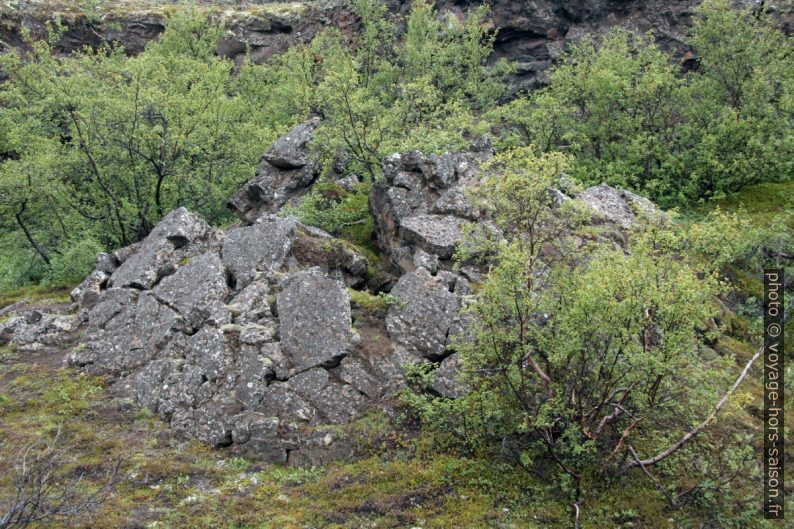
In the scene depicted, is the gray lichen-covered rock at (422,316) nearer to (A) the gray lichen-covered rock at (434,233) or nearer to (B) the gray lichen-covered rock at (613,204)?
(A) the gray lichen-covered rock at (434,233)

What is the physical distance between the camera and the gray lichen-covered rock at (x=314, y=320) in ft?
54.6

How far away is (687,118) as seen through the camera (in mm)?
32656

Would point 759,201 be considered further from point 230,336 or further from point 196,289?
point 196,289

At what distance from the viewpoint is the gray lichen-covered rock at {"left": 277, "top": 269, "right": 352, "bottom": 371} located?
16.6 meters

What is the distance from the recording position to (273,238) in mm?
20453

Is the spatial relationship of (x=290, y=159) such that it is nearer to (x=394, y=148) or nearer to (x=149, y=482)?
(x=394, y=148)

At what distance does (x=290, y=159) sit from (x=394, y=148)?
18.2ft

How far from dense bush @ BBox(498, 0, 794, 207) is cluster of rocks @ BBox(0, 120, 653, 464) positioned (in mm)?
8042

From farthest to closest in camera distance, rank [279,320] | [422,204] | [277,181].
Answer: [277,181] < [422,204] < [279,320]

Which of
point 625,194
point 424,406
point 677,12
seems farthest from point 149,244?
point 677,12

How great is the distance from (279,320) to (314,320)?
3.63 ft

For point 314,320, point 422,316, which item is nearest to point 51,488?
point 314,320

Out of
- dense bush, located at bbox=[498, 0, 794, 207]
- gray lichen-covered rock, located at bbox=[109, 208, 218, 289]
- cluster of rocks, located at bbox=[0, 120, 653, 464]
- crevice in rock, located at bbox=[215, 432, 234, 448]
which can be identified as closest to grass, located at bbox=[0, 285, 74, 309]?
cluster of rocks, located at bbox=[0, 120, 653, 464]

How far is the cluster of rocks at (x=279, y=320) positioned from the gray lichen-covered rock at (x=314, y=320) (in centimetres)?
4
